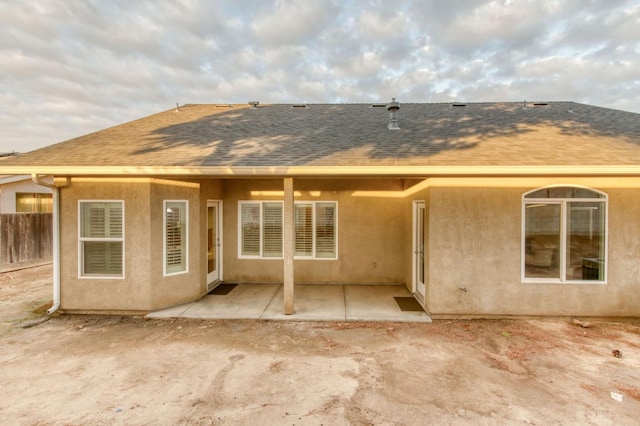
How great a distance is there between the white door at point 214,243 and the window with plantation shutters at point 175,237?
1180 millimetres

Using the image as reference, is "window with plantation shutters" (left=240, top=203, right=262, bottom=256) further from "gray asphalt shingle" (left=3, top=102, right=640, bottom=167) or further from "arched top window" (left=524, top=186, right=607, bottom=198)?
"arched top window" (left=524, top=186, right=607, bottom=198)

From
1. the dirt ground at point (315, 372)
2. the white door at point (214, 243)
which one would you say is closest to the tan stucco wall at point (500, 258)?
the dirt ground at point (315, 372)

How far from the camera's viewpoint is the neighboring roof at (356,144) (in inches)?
195

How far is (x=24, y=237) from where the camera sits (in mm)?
9758

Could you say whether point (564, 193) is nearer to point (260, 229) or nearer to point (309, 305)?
point (309, 305)

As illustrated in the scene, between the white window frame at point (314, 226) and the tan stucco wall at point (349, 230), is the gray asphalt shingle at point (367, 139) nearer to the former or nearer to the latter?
the tan stucco wall at point (349, 230)

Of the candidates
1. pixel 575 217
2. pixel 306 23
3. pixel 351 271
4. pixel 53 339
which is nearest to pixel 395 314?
pixel 351 271

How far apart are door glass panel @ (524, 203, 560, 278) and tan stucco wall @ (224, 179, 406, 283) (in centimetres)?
289

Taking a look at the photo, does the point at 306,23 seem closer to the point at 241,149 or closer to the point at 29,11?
the point at 241,149

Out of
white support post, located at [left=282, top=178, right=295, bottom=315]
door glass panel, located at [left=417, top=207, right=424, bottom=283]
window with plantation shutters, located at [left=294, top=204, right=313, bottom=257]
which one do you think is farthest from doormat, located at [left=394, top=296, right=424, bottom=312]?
window with plantation shutters, located at [left=294, top=204, right=313, bottom=257]

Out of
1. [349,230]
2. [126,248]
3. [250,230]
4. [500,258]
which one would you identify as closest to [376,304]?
[349,230]

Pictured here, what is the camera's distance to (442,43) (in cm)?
1297

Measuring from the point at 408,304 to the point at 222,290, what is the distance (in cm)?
439

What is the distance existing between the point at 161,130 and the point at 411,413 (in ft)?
24.9
